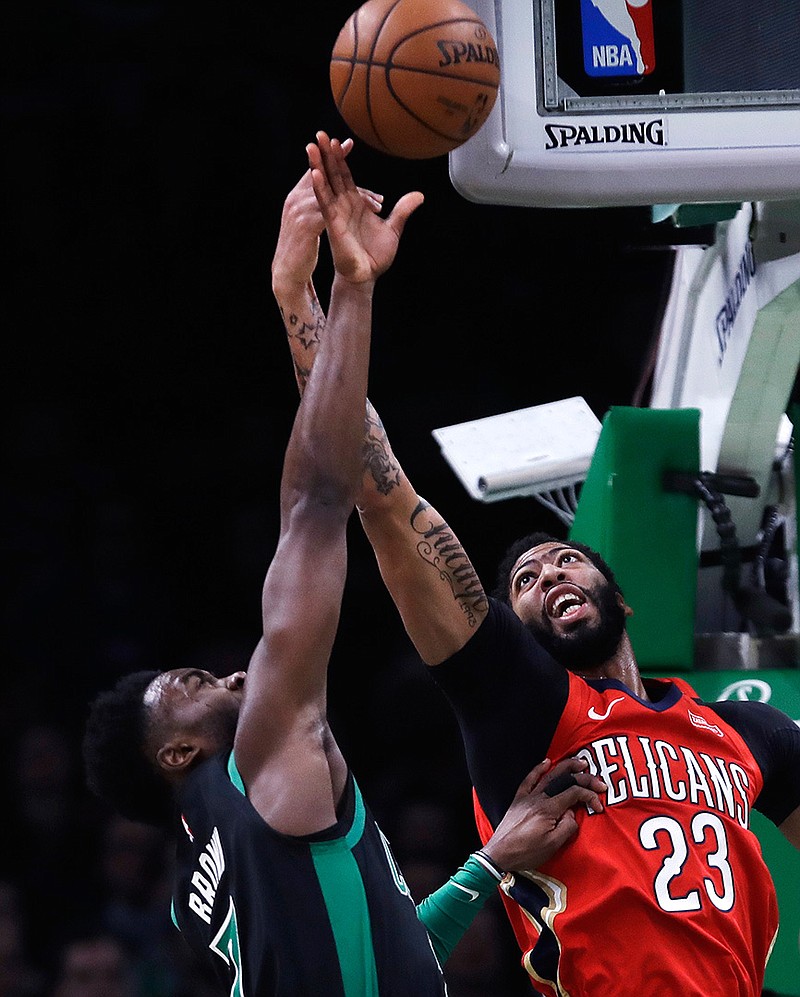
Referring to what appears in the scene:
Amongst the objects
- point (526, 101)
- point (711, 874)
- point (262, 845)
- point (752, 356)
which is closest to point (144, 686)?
point (262, 845)

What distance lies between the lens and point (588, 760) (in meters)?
2.83

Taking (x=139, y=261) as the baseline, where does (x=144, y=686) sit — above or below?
below

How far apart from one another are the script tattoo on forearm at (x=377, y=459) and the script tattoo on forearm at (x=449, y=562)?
77 mm

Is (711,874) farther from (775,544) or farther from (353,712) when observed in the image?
(353,712)

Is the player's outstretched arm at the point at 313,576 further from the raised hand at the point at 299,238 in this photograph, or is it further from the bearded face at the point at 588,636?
the bearded face at the point at 588,636

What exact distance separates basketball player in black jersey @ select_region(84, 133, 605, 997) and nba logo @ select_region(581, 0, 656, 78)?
0.83 metres

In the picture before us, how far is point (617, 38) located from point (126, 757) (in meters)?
1.75

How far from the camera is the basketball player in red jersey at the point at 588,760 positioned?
8.79ft

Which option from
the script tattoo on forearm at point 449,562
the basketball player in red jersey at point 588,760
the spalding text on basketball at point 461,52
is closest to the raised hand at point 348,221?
the basketball player in red jersey at point 588,760

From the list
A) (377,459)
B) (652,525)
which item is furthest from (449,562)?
(652,525)

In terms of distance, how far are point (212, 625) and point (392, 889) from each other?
410 cm

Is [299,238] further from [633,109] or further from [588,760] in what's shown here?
[588,760]

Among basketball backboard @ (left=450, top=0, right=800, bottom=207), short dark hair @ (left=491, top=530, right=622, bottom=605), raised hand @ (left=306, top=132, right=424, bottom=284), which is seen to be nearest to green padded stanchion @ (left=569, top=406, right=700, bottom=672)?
short dark hair @ (left=491, top=530, right=622, bottom=605)

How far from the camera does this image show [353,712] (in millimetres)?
6199
